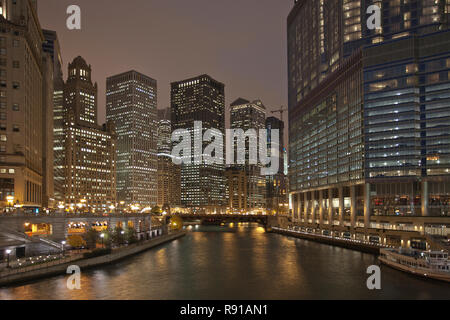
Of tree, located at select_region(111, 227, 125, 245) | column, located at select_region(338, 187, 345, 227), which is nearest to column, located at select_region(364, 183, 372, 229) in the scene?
column, located at select_region(338, 187, 345, 227)

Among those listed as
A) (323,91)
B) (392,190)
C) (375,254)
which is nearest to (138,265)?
(375,254)

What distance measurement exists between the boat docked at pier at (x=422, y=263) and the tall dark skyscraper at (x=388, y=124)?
82.4 ft

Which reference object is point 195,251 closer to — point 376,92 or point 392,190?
point 392,190

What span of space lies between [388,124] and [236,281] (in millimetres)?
79993

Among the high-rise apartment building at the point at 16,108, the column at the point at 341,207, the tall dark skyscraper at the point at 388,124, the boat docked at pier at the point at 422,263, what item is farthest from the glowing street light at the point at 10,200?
the column at the point at 341,207

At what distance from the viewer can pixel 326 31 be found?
168 meters

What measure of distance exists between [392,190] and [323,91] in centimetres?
5854

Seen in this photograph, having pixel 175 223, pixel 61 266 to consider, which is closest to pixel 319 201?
pixel 175 223

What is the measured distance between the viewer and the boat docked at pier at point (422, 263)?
60719 mm

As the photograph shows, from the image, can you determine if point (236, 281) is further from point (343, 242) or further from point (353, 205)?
point (353, 205)

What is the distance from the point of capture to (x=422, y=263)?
63406 millimetres

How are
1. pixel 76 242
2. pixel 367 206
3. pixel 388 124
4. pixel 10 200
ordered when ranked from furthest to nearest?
pixel 367 206 < pixel 388 124 < pixel 10 200 < pixel 76 242

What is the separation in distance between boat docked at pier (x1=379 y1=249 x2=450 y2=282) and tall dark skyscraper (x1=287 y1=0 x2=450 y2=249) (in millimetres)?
25131

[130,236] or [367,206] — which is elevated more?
[367,206]
